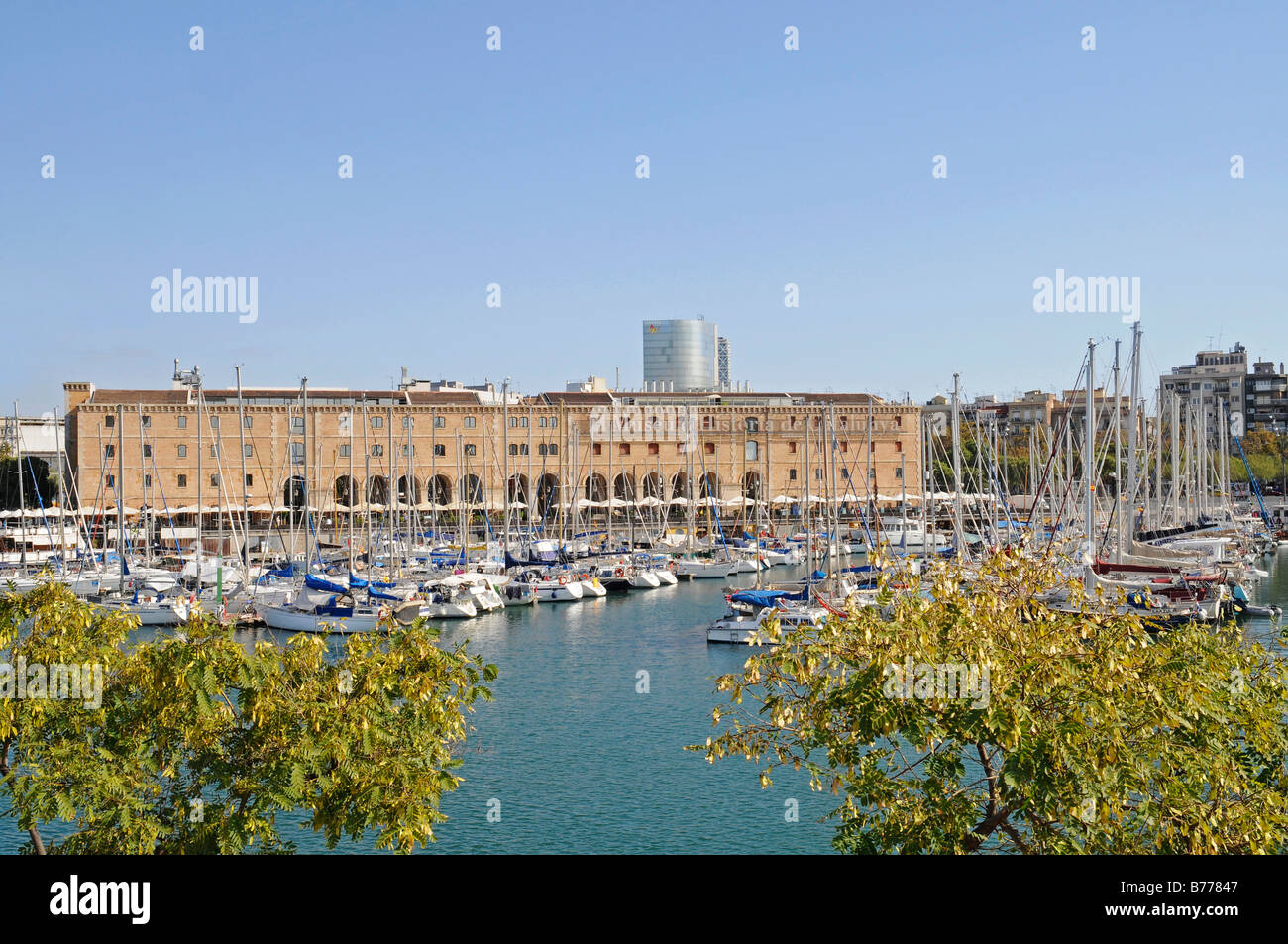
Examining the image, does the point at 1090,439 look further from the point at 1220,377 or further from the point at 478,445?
the point at 1220,377

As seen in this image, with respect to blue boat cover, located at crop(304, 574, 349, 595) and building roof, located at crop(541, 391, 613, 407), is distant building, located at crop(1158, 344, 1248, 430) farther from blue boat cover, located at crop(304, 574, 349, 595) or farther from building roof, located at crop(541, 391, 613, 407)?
blue boat cover, located at crop(304, 574, 349, 595)

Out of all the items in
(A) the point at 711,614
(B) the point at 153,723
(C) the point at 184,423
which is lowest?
(A) the point at 711,614

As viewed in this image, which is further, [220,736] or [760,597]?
[760,597]

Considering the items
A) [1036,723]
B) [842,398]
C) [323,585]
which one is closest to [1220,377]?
[842,398]

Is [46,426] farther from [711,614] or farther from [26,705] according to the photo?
[26,705]

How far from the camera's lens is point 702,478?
7650 cm

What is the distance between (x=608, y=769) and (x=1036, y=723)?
13.0 m

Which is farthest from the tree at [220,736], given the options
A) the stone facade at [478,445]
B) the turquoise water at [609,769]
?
the stone facade at [478,445]

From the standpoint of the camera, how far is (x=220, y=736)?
36.9 feet

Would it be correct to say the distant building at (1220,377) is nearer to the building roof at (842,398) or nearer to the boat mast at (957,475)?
the building roof at (842,398)

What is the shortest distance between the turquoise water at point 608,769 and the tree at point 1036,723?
3475mm

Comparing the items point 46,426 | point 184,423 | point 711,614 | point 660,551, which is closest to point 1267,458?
point 660,551

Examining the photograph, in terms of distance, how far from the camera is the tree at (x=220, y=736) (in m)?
10.3
